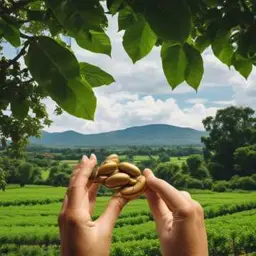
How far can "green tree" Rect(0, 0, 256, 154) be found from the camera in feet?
2.53

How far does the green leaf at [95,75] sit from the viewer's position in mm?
1007

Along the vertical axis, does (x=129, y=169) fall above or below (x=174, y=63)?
below

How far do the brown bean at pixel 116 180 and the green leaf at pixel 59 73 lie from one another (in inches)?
5.5

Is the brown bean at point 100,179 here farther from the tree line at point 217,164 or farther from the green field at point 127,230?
the tree line at point 217,164

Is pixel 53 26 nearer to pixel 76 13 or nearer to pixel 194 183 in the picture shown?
pixel 76 13

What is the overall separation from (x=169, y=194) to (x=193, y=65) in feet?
0.97

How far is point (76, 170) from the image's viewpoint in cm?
88

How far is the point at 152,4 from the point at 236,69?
62 cm

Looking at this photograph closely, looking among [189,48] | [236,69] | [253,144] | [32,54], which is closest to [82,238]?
[32,54]

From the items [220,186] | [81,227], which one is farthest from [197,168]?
[81,227]

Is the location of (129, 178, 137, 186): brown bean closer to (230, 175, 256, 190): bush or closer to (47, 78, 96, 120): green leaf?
(47, 78, 96, 120): green leaf

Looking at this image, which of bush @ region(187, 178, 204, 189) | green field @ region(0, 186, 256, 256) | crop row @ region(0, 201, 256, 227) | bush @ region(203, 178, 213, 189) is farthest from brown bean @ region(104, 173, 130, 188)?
bush @ region(203, 178, 213, 189)

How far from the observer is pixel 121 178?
96 cm

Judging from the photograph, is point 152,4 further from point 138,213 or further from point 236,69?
point 138,213
